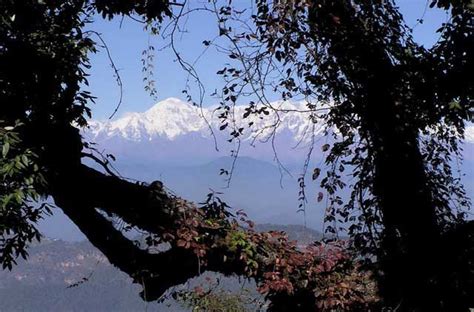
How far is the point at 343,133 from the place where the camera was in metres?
6.84

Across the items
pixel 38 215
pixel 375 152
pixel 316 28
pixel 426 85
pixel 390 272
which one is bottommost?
pixel 390 272

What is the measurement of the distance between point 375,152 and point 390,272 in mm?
1306

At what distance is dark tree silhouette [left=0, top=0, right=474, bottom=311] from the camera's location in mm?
5586

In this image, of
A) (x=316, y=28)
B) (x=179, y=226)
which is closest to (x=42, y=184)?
(x=179, y=226)

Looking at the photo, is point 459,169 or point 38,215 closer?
point 38,215

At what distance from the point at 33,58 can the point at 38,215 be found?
165 centimetres

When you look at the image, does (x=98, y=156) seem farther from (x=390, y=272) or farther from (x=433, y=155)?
(x=433, y=155)

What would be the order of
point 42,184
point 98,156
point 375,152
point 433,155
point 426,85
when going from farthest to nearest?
point 433,155, point 98,156, point 375,152, point 426,85, point 42,184

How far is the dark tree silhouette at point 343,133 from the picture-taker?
559 cm

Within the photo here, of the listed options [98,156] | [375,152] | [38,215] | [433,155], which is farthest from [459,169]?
[38,215]

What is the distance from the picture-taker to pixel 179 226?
5.98 meters

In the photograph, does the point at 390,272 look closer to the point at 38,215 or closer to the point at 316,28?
the point at 316,28

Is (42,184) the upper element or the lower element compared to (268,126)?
lower


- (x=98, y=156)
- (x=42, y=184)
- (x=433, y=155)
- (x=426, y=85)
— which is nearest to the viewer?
(x=42, y=184)
